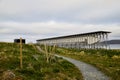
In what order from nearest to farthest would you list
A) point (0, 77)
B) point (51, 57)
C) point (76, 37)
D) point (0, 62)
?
1. point (0, 77)
2. point (0, 62)
3. point (51, 57)
4. point (76, 37)

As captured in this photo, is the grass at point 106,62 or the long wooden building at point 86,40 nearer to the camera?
the grass at point 106,62

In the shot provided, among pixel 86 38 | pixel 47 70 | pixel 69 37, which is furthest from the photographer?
pixel 69 37

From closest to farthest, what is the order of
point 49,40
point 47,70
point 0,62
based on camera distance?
point 47,70
point 0,62
point 49,40

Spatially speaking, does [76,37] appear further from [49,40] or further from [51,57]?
[51,57]

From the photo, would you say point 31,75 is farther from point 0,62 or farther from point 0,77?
point 0,62

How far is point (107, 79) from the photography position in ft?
62.8

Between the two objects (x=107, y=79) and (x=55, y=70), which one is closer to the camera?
(x=107, y=79)

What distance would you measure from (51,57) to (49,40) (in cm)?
5759

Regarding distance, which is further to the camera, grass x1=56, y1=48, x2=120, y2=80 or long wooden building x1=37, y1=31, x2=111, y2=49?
long wooden building x1=37, y1=31, x2=111, y2=49

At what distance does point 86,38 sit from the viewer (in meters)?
62.5

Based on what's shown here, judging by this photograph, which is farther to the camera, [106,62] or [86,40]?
[86,40]

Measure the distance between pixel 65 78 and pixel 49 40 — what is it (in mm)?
68210

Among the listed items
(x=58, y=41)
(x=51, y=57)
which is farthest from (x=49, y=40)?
(x=51, y=57)

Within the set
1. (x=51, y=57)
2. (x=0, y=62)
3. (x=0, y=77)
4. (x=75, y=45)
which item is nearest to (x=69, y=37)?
(x=75, y=45)
